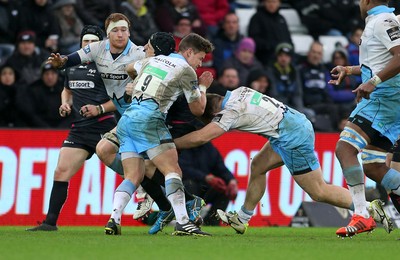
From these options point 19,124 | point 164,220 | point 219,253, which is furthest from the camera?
point 19,124

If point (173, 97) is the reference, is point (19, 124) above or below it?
below

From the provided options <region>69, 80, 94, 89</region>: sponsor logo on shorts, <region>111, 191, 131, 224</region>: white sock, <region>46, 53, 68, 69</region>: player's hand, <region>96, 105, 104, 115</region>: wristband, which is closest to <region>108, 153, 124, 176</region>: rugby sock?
<region>96, 105, 104, 115</region>: wristband

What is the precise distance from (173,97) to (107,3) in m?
7.75

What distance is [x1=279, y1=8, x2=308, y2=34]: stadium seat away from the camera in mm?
22422

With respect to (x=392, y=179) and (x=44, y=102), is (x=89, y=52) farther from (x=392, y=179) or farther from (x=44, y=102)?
(x=44, y=102)

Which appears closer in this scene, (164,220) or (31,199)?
(164,220)

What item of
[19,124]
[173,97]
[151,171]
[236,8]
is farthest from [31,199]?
[236,8]

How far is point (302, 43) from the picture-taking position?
21.8 metres

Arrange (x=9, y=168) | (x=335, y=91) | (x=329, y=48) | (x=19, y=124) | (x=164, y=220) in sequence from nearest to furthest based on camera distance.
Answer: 1. (x=164, y=220)
2. (x=9, y=168)
3. (x=19, y=124)
4. (x=335, y=91)
5. (x=329, y=48)

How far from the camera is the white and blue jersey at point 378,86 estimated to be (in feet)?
37.2

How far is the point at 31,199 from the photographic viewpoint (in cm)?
1572

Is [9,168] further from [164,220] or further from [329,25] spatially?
[329,25]

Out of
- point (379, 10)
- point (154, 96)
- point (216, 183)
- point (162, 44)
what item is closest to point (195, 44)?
point (162, 44)

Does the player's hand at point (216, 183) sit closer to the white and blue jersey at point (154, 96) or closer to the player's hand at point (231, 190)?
the player's hand at point (231, 190)
